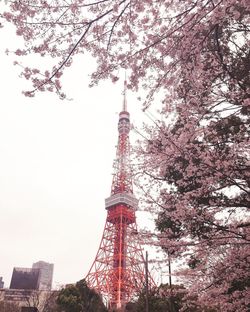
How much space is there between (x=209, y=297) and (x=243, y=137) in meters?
2.93

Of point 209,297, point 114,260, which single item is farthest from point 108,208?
point 209,297

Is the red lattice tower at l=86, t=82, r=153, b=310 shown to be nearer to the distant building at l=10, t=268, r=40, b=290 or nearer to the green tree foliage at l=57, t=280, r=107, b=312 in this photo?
the green tree foliage at l=57, t=280, r=107, b=312

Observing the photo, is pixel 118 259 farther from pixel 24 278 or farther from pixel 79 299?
pixel 24 278

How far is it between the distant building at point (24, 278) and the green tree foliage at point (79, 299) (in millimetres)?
18041

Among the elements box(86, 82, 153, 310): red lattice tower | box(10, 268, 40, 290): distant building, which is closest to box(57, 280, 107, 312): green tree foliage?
box(86, 82, 153, 310): red lattice tower

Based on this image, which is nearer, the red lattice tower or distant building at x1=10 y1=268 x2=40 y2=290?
the red lattice tower

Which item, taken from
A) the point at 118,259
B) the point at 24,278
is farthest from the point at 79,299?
the point at 24,278

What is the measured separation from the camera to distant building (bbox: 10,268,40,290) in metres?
43.8

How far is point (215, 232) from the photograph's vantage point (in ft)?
16.6

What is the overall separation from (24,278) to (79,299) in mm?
24665

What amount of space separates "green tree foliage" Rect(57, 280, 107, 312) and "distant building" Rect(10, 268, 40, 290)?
18041 millimetres

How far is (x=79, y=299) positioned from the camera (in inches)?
981

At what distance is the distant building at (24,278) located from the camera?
43825 millimetres

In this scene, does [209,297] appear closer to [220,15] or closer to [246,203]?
[246,203]
